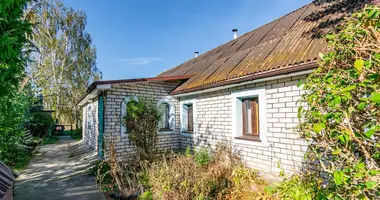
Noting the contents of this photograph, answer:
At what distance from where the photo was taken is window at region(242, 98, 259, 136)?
6.73m

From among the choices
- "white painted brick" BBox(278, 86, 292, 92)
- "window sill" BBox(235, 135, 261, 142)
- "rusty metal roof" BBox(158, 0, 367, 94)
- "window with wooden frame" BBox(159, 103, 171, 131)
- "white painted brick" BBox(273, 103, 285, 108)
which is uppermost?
"rusty metal roof" BBox(158, 0, 367, 94)

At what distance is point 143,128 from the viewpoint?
23.9ft

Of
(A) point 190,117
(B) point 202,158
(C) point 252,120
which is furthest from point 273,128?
(A) point 190,117

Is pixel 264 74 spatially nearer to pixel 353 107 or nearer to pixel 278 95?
pixel 278 95

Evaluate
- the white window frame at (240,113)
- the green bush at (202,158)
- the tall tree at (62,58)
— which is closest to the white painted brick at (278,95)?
the white window frame at (240,113)

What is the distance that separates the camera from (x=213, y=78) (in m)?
7.94

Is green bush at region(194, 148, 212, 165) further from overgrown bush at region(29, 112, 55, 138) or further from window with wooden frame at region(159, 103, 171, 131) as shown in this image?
overgrown bush at region(29, 112, 55, 138)

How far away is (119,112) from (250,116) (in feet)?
16.0

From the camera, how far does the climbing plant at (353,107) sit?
165 centimetres

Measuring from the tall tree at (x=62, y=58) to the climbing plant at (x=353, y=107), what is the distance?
81.4ft

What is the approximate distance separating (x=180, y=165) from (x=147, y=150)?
10.1 feet

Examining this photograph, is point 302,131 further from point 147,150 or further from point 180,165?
point 147,150

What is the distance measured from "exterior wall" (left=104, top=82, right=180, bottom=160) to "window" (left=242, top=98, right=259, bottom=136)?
3687mm

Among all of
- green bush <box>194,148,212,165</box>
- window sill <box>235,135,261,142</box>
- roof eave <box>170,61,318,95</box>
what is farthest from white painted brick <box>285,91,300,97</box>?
green bush <box>194,148,212,165</box>
